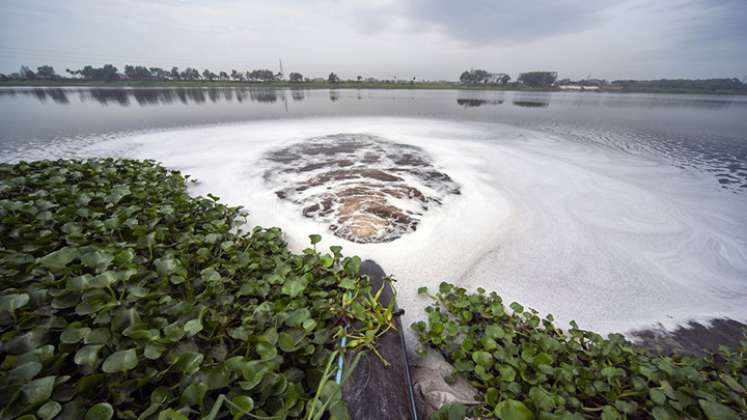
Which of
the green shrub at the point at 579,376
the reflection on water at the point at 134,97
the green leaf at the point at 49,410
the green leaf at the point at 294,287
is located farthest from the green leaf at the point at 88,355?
the reflection on water at the point at 134,97

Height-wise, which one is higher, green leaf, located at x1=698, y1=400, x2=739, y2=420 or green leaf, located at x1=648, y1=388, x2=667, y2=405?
green leaf, located at x1=698, y1=400, x2=739, y2=420

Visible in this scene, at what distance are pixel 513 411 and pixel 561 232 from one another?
2593 millimetres

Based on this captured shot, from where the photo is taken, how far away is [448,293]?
5.89 ft

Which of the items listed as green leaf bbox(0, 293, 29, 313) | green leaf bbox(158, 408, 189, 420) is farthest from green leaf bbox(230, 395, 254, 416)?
green leaf bbox(0, 293, 29, 313)

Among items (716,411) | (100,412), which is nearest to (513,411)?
(716,411)

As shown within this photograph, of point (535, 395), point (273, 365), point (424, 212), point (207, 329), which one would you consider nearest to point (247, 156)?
point (424, 212)

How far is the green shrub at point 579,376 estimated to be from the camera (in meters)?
0.95

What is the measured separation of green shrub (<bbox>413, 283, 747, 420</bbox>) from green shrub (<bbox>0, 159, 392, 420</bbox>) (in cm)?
50

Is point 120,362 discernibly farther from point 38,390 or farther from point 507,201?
point 507,201

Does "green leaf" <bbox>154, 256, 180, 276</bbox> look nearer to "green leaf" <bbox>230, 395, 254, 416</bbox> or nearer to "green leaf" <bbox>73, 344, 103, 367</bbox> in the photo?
"green leaf" <bbox>73, 344, 103, 367</bbox>

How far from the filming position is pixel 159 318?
3.33ft

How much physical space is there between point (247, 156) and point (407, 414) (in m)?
5.46

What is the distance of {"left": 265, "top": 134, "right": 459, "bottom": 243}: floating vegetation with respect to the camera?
9.38ft

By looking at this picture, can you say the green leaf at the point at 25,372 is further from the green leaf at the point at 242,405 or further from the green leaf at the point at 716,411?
the green leaf at the point at 716,411
